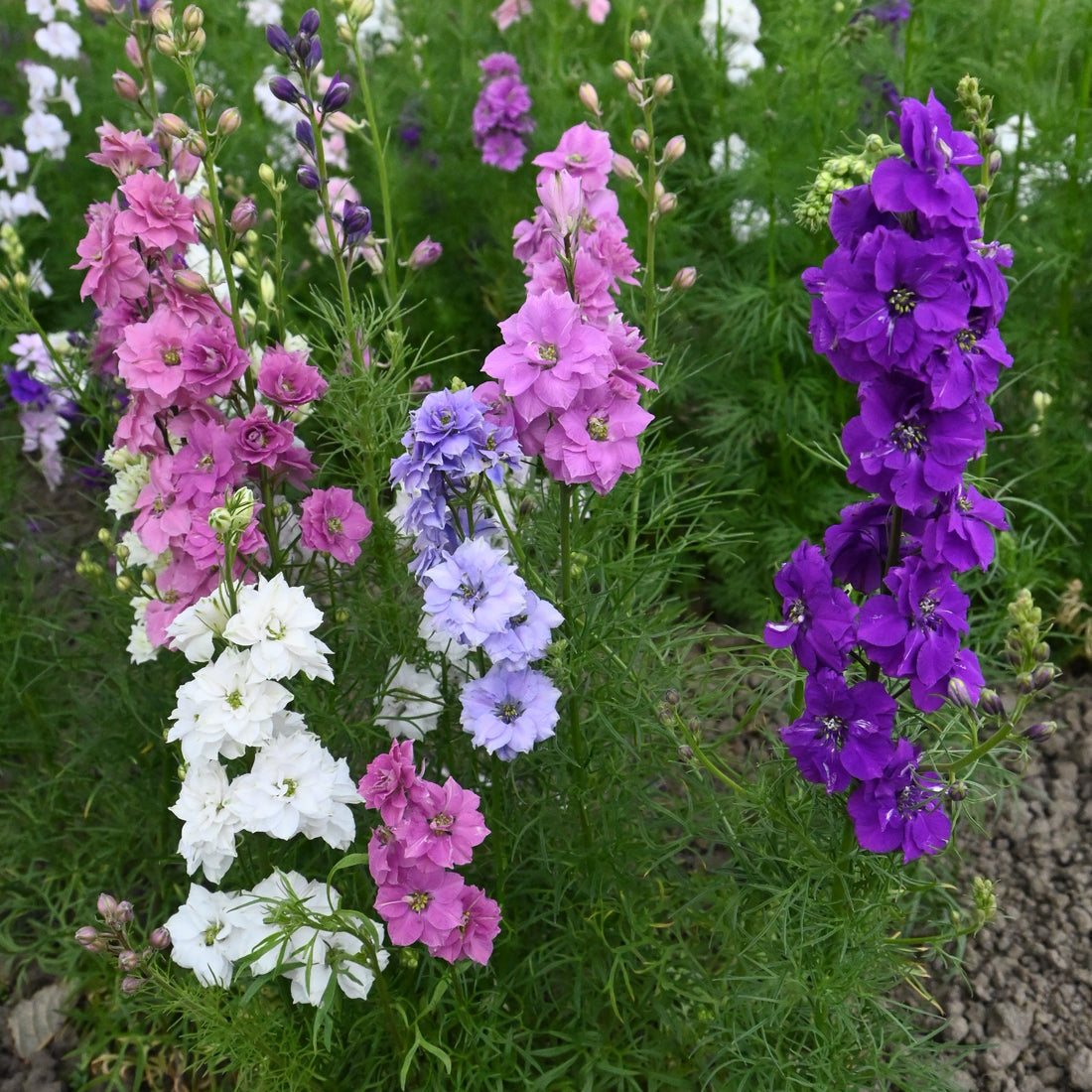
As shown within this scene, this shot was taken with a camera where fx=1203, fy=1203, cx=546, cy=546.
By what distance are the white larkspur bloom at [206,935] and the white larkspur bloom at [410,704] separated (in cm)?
46

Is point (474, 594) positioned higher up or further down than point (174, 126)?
further down

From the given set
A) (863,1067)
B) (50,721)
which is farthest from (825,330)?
(50,721)

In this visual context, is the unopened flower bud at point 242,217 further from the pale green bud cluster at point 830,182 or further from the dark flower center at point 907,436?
the dark flower center at point 907,436

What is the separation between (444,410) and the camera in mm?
1994

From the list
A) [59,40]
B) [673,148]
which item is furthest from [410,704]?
[59,40]

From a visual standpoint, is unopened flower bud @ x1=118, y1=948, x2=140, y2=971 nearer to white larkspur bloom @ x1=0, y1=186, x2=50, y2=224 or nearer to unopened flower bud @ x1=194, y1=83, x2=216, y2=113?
unopened flower bud @ x1=194, y1=83, x2=216, y2=113

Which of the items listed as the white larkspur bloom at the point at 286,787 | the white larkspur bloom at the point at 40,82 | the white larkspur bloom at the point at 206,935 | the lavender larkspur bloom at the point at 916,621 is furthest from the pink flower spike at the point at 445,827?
the white larkspur bloom at the point at 40,82

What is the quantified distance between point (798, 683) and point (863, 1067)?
2.68ft

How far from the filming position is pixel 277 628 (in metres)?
2.09

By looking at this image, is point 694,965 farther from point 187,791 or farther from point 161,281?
point 161,281

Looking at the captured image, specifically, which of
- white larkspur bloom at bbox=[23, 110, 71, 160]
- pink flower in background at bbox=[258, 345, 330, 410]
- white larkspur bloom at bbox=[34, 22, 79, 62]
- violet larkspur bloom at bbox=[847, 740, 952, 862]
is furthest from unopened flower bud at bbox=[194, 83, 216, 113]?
white larkspur bloom at bbox=[34, 22, 79, 62]

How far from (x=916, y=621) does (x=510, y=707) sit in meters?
0.69

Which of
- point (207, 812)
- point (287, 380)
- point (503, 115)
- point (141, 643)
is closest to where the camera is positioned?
point (207, 812)

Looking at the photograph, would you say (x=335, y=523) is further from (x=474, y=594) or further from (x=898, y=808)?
(x=898, y=808)
